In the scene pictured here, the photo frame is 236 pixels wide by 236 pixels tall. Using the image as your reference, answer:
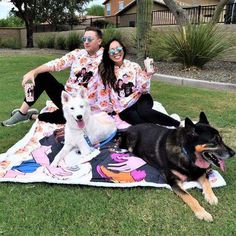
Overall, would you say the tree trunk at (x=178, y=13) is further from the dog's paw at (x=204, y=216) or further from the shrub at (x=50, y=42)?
the shrub at (x=50, y=42)

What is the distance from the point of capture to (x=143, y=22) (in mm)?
10664

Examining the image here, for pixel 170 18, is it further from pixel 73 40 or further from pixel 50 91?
pixel 50 91

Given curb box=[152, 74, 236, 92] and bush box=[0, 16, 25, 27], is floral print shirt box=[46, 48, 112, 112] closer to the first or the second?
curb box=[152, 74, 236, 92]

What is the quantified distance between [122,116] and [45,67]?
138cm

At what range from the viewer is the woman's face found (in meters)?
4.88

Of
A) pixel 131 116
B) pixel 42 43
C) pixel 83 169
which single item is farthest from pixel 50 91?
pixel 42 43

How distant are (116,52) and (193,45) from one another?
5.46 m

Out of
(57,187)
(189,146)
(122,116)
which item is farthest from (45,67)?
(189,146)

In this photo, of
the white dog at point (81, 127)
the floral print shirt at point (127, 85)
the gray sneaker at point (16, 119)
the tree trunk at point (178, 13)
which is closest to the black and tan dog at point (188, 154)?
the white dog at point (81, 127)

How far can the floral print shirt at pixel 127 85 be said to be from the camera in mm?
5035

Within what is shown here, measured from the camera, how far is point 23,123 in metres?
5.87

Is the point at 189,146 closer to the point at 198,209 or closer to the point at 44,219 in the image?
the point at 198,209

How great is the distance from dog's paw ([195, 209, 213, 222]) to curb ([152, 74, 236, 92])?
607 cm

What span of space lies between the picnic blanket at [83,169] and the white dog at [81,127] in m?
0.08
